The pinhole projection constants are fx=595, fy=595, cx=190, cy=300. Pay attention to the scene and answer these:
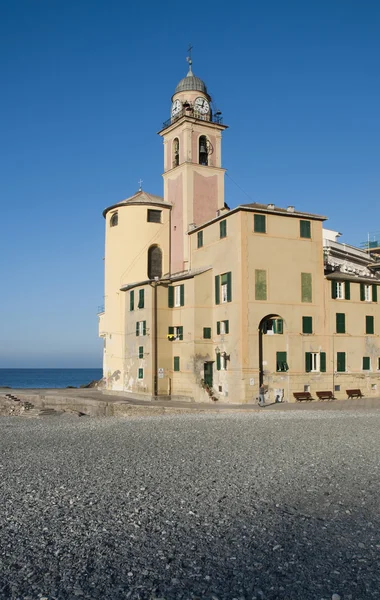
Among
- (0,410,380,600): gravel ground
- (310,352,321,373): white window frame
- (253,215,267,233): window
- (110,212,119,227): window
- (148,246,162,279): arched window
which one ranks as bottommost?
(0,410,380,600): gravel ground

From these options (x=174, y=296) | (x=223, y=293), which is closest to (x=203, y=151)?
(x=174, y=296)

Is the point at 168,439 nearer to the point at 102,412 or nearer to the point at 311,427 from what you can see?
the point at 311,427

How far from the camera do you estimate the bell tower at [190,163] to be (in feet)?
135

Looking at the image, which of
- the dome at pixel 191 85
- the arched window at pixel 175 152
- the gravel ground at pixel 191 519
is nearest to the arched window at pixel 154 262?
the arched window at pixel 175 152

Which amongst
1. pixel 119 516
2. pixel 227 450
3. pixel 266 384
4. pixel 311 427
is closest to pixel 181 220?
pixel 266 384

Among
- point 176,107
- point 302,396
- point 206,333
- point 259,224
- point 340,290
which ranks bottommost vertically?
point 302,396

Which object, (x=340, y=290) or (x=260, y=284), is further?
(x=340, y=290)

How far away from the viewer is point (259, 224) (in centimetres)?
3500

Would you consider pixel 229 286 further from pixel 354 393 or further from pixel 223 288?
pixel 354 393

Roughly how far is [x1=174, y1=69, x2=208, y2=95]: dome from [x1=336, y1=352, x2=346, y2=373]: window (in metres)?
21.5

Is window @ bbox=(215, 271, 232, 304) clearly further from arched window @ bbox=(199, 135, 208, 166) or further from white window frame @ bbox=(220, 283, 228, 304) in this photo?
arched window @ bbox=(199, 135, 208, 166)

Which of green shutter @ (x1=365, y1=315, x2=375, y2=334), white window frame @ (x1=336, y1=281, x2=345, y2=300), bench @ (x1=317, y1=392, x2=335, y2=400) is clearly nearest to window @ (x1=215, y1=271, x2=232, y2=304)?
white window frame @ (x1=336, y1=281, x2=345, y2=300)

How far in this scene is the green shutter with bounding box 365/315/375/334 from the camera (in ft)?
127

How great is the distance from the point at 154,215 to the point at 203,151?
232 inches
